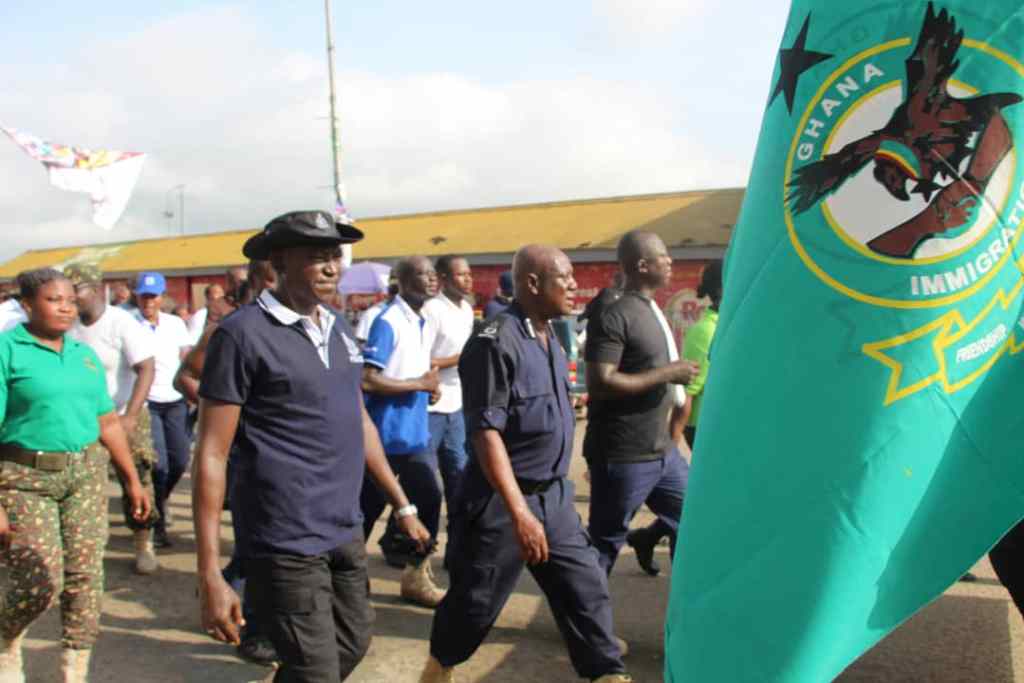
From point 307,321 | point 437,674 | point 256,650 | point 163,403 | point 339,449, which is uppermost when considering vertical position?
point 307,321

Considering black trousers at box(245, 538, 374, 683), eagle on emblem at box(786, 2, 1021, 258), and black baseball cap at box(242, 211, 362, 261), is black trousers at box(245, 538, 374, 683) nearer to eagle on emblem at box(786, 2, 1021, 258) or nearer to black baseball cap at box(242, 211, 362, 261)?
black baseball cap at box(242, 211, 362, 261)

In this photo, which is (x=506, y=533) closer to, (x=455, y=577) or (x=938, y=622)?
(x=455, y=577)

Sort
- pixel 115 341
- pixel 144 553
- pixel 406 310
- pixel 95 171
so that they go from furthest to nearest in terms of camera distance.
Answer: pixel 95 171 → pixel 144 553 → pixel 115 341 → pixel 406 310

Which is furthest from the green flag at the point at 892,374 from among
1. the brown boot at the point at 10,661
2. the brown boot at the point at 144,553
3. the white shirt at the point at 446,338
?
the brown boot at the point at 144,553

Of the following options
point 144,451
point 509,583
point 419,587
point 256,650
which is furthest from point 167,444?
point 509,583

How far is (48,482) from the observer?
171 inches

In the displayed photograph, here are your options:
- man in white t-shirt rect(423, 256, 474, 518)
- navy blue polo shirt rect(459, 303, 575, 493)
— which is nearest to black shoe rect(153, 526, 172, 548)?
man in white t-shirt rect(423, 256, 474, 518)

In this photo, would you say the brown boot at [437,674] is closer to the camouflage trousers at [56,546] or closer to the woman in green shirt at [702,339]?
the camouflage trousers at [56,546]

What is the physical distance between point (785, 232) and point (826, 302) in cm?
22

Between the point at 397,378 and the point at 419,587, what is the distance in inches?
46.9

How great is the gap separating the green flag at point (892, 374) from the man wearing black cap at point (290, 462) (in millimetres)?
1394

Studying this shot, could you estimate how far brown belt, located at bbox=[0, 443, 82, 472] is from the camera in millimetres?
4297

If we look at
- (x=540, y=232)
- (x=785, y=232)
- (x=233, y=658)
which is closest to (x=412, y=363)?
(x=233, y=658)

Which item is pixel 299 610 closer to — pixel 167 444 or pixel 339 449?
pixel 339 449
